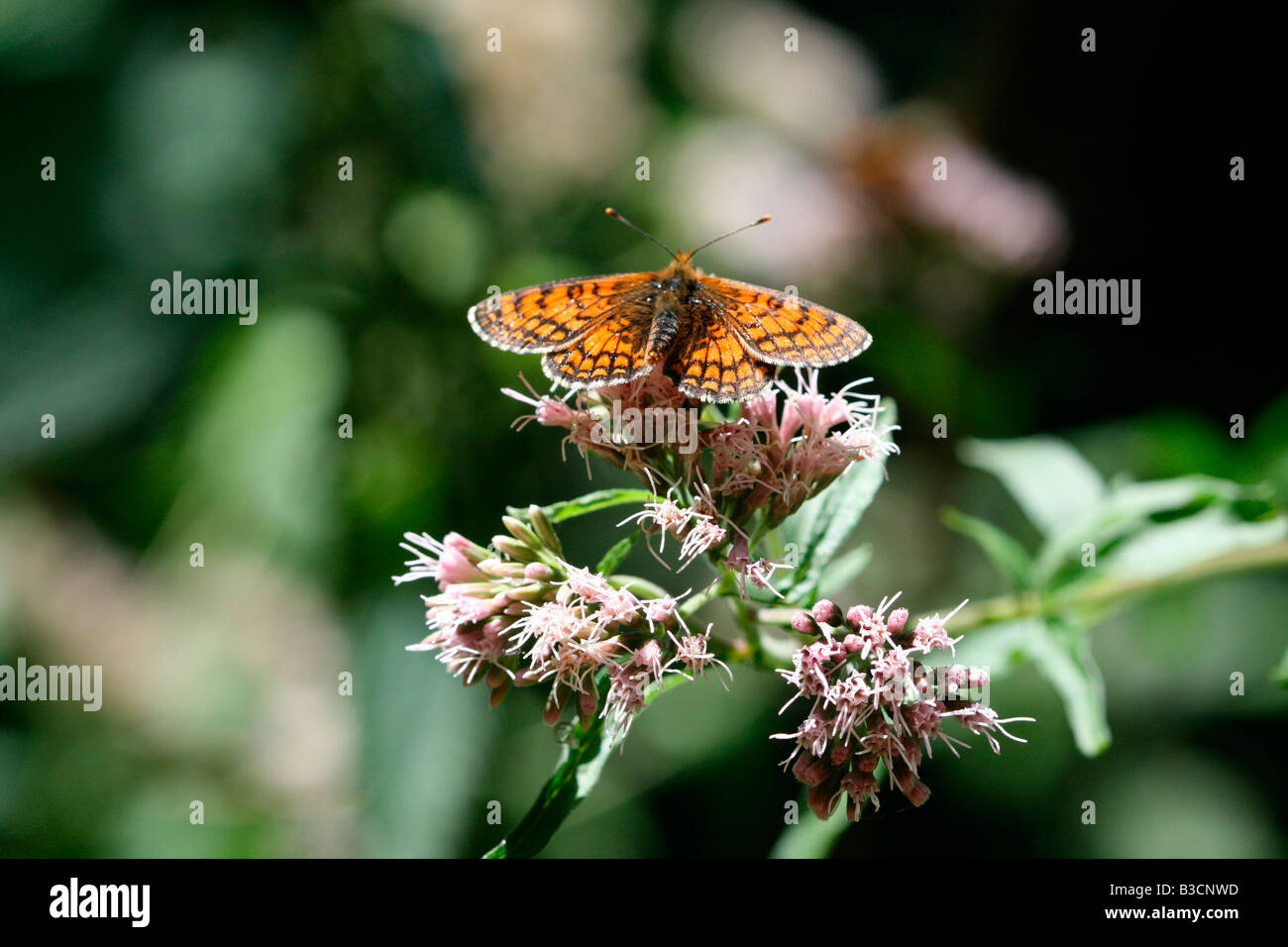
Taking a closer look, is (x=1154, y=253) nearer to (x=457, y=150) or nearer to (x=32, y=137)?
(x=457, y=150)

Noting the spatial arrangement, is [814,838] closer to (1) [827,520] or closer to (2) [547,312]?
(1) [827,520]

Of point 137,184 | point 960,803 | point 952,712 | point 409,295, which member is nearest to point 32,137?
point 137,184

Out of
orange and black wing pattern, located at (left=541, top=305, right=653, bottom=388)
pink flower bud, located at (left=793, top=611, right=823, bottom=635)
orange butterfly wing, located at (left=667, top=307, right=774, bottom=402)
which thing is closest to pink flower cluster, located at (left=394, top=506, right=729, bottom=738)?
pink flower bud, located at (left=793, top=611, right=823, bottom=635)

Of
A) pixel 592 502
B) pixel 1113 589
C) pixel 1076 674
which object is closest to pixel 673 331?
pixel 592 502

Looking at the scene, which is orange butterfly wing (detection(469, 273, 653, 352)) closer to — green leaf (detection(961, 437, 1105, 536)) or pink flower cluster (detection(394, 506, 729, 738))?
pink flower cluster (detection(394, 506, 729, 738))

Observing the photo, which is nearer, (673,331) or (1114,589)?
(673,331)

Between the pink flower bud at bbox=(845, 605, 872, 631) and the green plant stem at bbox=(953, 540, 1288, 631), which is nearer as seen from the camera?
the pink flower bud at bbox=(845, 605, 872, 631)
